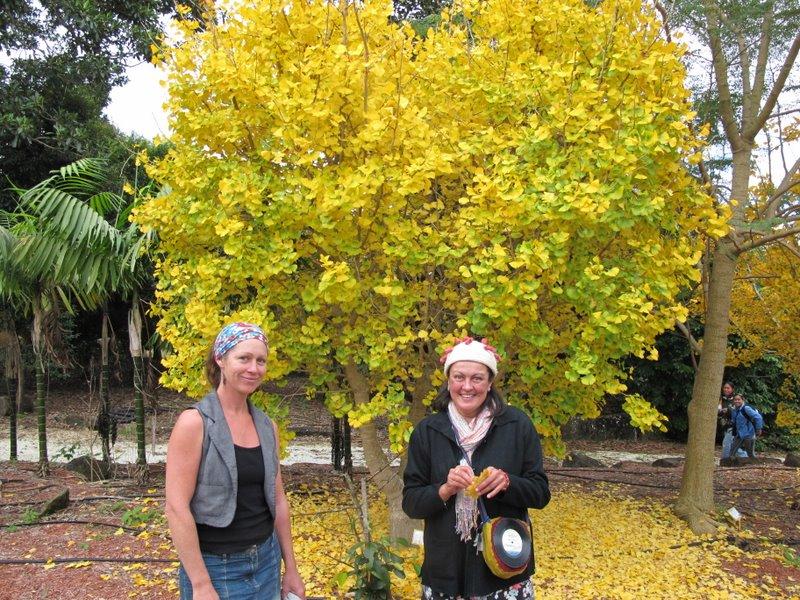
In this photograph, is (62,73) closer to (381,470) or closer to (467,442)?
(381,470)

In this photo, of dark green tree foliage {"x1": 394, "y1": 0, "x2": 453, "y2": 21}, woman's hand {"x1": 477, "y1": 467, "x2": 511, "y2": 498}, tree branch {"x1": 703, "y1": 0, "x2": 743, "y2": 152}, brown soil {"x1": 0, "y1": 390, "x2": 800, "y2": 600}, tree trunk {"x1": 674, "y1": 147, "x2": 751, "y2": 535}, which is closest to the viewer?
woman's hand {"x1": 477, "y1": 467, "x2": 511, "y2": 498}

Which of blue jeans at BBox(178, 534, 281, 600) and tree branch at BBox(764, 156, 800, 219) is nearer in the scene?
blue jeans at BBox(178, 534, 281, 600)

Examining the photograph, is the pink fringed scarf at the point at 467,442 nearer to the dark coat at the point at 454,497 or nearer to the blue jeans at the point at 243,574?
the dark coat at the point at 454,497

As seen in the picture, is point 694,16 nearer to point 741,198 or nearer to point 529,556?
point 741,198

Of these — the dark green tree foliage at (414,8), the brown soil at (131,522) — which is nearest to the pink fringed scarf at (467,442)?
the brown soil at (131,522)

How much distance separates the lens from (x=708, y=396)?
18.9ft

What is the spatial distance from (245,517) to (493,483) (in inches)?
29.4

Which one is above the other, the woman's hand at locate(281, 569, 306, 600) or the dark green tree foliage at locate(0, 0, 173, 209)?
the dark green tree foliage at locate(0, 0, 173, 209)

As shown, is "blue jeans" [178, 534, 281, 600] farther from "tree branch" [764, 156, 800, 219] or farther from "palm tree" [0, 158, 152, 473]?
"tree branch" [764, 156, 800, 219]

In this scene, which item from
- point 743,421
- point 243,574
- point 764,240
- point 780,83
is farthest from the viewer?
point 743,421

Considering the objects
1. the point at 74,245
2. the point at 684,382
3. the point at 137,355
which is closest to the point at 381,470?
the point at 137,355

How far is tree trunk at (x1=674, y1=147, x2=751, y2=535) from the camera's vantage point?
5758 mm

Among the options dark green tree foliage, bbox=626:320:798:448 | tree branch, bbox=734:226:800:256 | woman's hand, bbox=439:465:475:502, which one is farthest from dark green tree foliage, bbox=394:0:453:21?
woman's hand, bbox=439:465:475:502

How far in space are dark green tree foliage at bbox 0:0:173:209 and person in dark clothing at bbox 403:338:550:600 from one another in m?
11.2
